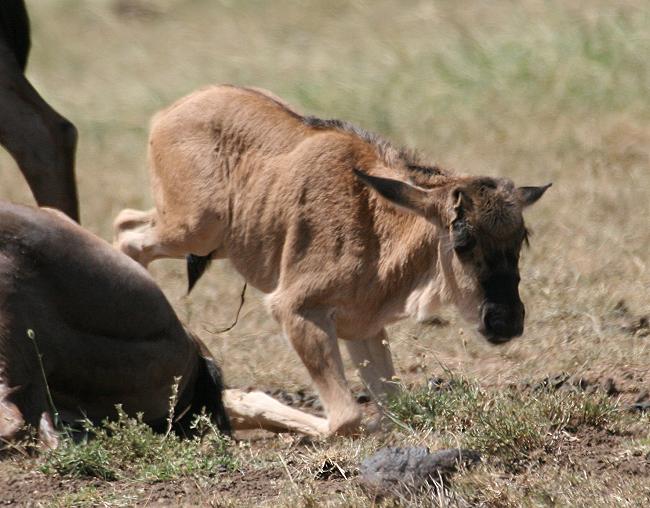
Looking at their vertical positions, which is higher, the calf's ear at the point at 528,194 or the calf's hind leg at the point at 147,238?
the calf's ear at the point at 528,194

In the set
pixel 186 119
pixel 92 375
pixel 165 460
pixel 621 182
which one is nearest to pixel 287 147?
pixel 186 119

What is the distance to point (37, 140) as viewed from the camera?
8.02m

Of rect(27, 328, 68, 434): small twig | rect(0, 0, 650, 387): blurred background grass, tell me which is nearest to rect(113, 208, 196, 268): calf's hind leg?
rect(0, 0, 650, 387): blurred background grass

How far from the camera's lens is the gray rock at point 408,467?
4.76 m

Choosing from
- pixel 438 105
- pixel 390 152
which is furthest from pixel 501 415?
pixel 438 105

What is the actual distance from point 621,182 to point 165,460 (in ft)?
20.0

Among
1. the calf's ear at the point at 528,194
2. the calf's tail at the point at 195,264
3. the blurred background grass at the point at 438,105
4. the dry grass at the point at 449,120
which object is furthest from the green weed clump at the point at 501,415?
the calf's tail at the point at 195,264

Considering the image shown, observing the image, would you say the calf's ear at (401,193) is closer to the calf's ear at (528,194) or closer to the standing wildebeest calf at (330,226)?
the standing wildebeest calf at (330,226)

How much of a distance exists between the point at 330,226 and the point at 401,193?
1.69 ft

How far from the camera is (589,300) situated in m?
8.32

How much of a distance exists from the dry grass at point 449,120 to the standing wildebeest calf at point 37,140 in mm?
1245

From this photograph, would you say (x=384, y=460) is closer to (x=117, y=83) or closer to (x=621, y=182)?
(x=621, y=182)

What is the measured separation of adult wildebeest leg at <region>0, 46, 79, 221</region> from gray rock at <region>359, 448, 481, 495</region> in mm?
3682

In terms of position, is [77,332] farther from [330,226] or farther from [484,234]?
[484,234]
